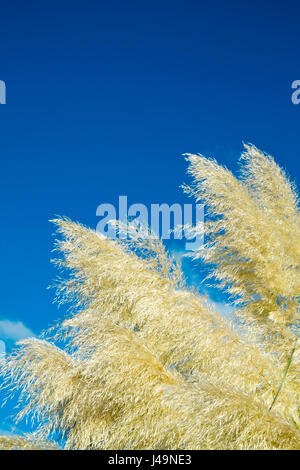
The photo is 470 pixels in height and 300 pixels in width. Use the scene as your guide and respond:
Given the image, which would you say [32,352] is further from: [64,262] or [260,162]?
[260,162]

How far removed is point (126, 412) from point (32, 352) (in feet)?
3.01

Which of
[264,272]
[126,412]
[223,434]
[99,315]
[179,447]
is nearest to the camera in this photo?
[223,434]

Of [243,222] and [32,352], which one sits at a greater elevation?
[243,222]

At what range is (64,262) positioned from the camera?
3.68 meters

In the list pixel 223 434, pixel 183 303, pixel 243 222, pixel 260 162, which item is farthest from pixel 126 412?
pixel 260 162

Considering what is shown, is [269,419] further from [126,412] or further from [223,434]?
[126,412]

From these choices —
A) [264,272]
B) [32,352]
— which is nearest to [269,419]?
[264,272]

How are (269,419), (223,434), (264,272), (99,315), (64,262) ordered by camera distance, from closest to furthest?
(269,419)
(223,434)
(264,272)
(99,315)
(64,262)

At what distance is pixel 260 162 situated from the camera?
3334 millimetres

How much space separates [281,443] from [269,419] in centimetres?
13

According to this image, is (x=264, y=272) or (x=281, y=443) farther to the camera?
(x=264, y=272)
